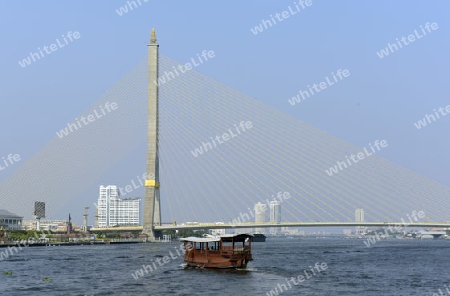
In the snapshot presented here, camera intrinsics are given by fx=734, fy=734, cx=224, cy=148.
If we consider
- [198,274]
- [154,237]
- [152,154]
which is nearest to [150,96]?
[152,154]

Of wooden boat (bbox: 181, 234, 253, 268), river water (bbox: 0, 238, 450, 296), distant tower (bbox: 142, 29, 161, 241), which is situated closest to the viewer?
river water (bbox: 0, 238, 450, 296)

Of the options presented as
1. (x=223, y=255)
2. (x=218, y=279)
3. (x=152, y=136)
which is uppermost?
(x=152, y=136)

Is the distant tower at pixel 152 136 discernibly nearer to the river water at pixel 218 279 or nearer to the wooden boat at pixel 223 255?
the river water at pixel 218 279

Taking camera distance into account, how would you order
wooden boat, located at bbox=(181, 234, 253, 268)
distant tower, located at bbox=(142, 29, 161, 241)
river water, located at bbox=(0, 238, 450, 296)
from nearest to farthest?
river water, located at bbox=(0, 238, 450, 296) < wooden boat, located at bbox=(181, 234, 253, 268) < distant tower, located at bbox=(142, 29, 161, 241)

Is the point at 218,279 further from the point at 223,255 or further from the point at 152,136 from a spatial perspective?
the point at 152,136

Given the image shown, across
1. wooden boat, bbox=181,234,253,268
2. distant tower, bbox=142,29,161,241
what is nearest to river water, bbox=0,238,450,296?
wooden boat, bbox=181,234,253,268

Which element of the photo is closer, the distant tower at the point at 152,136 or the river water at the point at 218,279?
the river water at the point at 218,279

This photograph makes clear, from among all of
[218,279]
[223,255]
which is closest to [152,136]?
[223,255]

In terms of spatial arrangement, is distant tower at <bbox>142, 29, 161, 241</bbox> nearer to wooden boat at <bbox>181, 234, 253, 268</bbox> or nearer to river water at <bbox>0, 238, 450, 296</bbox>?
river water at <bbox>0, 238, 450, 296</bbox>

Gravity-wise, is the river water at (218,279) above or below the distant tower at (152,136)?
below

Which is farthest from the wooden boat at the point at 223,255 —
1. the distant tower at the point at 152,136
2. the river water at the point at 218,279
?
the distant tower at the point at 152,136

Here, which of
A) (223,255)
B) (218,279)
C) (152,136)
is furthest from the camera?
(152,136)

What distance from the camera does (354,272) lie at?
64.8m

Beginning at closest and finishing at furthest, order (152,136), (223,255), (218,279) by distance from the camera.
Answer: (218,279) → (223,255) → (152,136)
